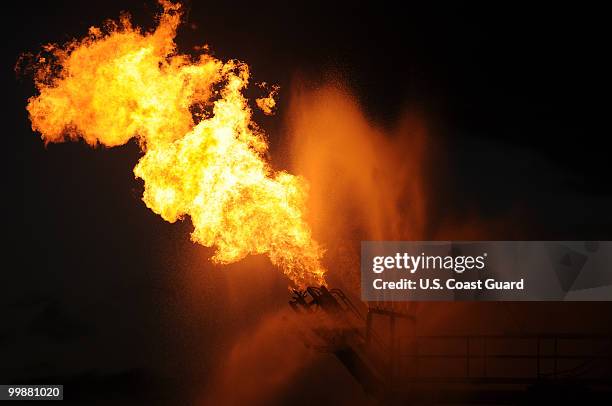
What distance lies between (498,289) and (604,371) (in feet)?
17.0

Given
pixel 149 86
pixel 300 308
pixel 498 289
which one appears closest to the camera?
pixel 300 308

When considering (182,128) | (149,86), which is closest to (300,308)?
(182,128)

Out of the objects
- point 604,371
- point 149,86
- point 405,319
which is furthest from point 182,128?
point 604,371

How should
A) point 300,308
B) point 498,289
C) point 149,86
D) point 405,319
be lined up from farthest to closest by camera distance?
point 498,289
point 149,86
point 405,319
point 300,308

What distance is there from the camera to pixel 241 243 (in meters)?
20.8

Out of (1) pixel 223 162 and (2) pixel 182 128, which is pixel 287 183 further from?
(2) pixel 182 128

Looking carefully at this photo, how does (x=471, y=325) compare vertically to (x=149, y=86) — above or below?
below

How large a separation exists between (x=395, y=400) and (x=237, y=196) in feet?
20.7

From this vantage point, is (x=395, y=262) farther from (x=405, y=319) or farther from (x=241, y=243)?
(x=241, y=243)

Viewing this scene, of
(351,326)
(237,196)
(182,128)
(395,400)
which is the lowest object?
(395,400)

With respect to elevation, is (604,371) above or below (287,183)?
below

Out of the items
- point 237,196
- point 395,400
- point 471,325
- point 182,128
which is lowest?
point 395,400

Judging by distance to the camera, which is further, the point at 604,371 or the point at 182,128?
the point at 182,128

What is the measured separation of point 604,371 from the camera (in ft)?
67.1
